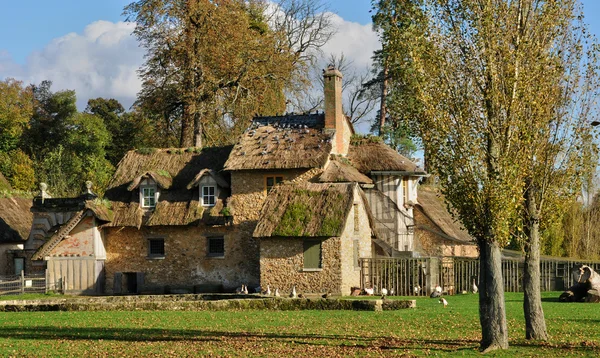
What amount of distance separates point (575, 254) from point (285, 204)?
2241 centimetres

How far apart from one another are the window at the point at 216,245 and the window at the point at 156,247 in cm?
245

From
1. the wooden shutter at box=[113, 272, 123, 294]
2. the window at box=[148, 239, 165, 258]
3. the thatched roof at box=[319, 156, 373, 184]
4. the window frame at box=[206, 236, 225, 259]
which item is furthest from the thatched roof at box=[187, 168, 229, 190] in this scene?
the wooden shutter at box=[113, 272, 123, 294]

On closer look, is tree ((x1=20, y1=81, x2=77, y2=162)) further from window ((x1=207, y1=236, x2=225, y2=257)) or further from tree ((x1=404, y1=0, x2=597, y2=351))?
tree ((x1=404, y1=0, x2=597, y2=351))

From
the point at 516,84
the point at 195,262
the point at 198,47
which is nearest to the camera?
the point at 516,84

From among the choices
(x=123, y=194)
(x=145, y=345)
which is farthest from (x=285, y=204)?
(x=145, y=345)

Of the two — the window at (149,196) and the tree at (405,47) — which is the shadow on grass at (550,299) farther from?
the window at (149,196)

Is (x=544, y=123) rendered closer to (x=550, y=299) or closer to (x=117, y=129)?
(x=550, y=299)

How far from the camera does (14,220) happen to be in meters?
51.5

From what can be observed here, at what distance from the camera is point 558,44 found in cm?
1948

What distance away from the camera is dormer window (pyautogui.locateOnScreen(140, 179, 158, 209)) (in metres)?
43.5

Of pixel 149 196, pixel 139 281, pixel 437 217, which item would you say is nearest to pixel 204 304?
pixel 139 281

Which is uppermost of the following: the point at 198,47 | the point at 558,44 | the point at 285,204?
the point at 198,47

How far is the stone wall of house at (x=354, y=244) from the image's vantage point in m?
37.8

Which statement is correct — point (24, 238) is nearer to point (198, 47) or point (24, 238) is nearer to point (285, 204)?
point (198, 47)
